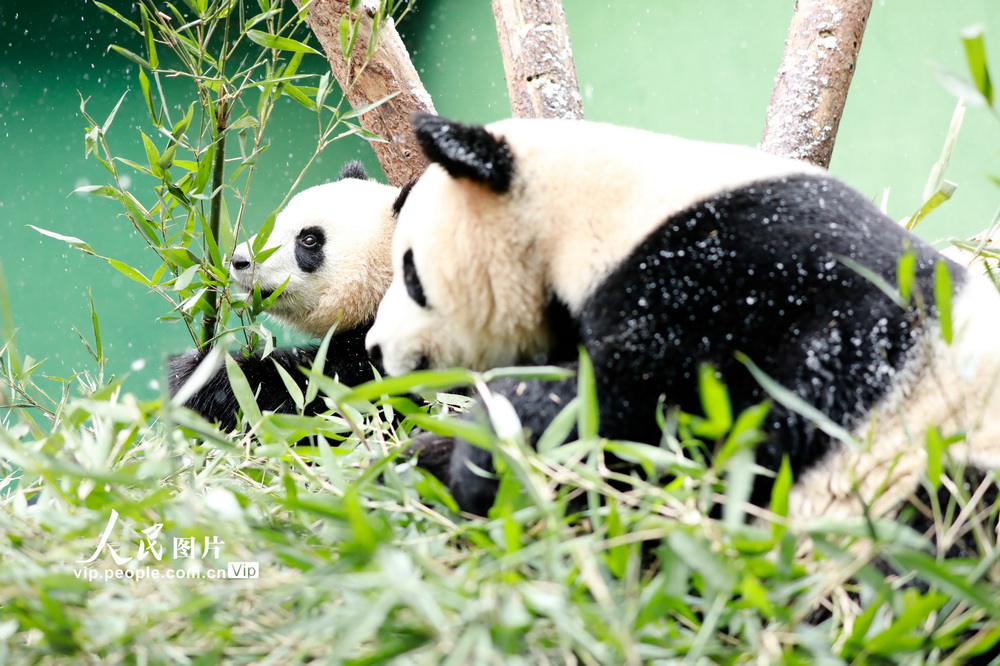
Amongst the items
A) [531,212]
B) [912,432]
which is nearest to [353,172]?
[531,212]

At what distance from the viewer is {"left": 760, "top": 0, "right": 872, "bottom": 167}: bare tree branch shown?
73.1 inches

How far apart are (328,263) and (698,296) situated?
1341mm

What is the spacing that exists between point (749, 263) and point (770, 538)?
0.33 metres

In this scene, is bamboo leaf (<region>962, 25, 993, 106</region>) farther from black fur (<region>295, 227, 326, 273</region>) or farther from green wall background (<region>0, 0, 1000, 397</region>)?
green wall background (<region>0, 0, 1000, 397</region>)

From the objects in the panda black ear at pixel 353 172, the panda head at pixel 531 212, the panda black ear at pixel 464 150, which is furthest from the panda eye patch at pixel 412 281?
the panda black ear at pixel 353 172

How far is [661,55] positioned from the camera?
9.87 ft

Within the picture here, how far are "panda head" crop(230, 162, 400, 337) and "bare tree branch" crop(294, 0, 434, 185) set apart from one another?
14cm

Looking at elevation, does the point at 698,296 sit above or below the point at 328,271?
above

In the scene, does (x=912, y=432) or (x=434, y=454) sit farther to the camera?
(x=434, y=454)

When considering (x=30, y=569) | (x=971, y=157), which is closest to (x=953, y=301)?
(x=30, y=569)

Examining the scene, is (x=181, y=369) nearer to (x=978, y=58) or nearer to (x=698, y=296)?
(x=698, y=296)

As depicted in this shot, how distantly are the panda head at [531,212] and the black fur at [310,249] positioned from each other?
3.34ft

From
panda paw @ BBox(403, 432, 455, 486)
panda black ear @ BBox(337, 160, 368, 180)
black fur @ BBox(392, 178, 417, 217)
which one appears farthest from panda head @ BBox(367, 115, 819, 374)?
panda black ear @ BBox(337, 160, 368, 180)

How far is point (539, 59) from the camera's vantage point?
1940 mm
